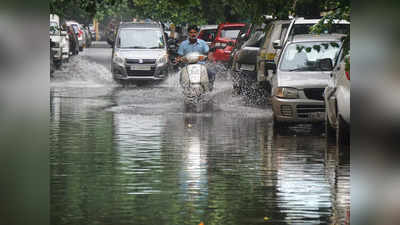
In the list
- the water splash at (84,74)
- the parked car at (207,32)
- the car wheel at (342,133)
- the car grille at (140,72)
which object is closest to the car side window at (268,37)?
Result: the car grille at (140,72)

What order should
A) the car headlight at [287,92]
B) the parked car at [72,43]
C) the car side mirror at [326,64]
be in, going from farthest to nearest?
the parked car at [72,43] < the car side mirror at [326,64] < the car headlight at [287,92]

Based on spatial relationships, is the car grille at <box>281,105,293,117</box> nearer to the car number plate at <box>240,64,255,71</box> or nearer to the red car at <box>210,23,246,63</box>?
the car number plate at <box>240,64,255,71</box>

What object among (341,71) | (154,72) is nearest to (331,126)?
(341,71)

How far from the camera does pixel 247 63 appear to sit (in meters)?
26.9

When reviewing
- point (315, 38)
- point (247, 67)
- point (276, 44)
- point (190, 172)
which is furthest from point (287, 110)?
point (247, 67)

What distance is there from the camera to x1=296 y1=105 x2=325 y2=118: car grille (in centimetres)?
1777

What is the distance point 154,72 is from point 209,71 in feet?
25.2

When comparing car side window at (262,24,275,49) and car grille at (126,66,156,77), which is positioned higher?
car side window at (262,24,275,49)

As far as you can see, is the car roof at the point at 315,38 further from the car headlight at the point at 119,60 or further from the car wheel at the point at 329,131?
the car headlight at the point at 119,60

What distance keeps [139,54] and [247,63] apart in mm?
6060


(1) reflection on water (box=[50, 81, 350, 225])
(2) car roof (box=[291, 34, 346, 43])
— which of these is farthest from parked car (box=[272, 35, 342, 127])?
(2) car roof (box=[291, 34, 346, 43])

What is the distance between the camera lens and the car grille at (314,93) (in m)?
17.9

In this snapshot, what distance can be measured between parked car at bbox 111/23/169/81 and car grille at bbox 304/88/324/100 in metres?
14.6

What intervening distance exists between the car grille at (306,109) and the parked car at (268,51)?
562cm
